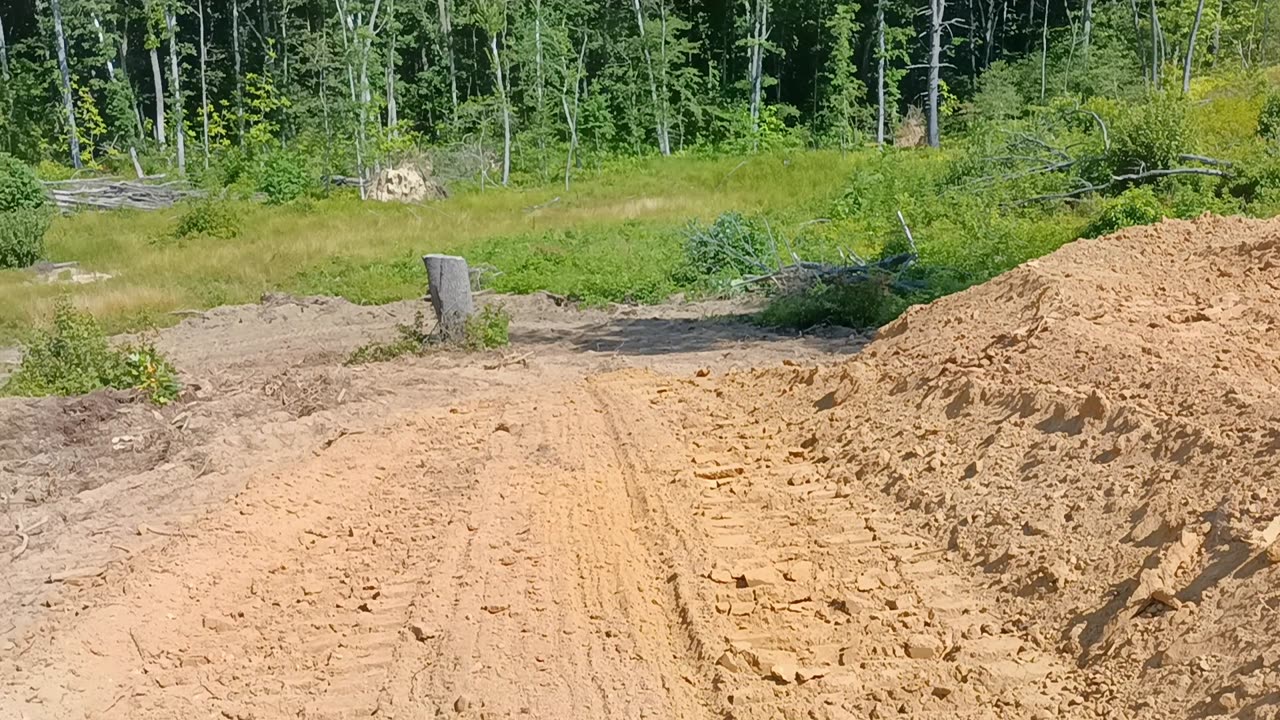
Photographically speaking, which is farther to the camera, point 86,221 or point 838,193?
point 86,221

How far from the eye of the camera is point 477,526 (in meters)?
6.32

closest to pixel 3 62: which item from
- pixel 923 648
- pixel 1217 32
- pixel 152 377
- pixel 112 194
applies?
pixel 112 194

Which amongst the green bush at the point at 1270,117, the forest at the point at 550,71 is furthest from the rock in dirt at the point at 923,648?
the forest at the point at 550,71

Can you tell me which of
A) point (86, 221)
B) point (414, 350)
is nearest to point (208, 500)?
point (414, 350)

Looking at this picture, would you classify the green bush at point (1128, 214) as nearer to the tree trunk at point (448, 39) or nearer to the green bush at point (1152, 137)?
the green bush at point (1152, 137)

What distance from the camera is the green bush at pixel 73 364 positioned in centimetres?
965

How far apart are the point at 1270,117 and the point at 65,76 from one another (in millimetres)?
34434

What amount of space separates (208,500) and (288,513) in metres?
0.67

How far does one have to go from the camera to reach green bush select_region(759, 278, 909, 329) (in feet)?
37.7

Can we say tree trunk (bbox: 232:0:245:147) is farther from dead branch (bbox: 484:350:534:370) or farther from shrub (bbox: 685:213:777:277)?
dead branch (bbox: 484:350:534:370)

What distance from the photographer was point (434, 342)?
11281 mm

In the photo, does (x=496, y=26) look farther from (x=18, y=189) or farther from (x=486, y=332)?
(x=486, y=332)

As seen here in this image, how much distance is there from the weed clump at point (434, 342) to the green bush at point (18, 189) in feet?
51.9

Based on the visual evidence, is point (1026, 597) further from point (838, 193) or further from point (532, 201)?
point (532, 201)
